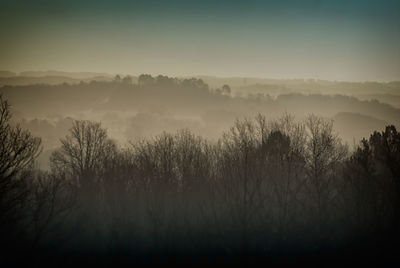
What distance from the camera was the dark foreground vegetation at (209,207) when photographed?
33.3 metres

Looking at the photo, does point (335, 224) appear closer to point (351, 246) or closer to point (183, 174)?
point (351, 246)

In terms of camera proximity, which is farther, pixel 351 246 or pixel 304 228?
pixel 304 228

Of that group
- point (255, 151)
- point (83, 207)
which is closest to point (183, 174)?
point (255, 151)

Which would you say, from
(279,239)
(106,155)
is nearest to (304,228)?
(279,239)

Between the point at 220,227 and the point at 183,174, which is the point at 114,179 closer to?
the point at 183,174

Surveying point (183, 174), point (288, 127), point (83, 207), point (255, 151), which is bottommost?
point (83, 207)

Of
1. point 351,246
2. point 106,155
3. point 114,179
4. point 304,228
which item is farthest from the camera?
point 106,155

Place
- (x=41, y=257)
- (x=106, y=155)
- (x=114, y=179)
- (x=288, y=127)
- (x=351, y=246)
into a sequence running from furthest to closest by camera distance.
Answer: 1. (x=106, y=155)
2. (x=114, y=179)
3. (x=288, y=127)
4. (x=351, y=246)
5. (x=41, y=257)

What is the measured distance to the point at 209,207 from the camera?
1786 inches

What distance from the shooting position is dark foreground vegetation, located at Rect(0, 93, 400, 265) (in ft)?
109

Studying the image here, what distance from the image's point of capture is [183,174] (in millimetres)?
49062

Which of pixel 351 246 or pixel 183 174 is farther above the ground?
pixel 183 174

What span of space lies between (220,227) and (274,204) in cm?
830

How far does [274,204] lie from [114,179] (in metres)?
23.8
